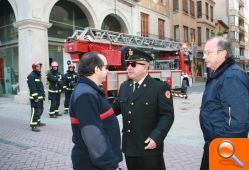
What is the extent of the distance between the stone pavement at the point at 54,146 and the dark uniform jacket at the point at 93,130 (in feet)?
9.21

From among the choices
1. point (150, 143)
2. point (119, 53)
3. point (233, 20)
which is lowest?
point (150, 143)

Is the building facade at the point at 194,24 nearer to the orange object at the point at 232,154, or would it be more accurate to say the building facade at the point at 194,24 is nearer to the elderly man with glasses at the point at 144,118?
the elderly man with glasses at the point at 144,118

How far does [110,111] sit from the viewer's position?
2.83 meters

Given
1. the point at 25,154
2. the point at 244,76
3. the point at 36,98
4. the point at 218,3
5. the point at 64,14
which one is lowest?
the point at 25,154

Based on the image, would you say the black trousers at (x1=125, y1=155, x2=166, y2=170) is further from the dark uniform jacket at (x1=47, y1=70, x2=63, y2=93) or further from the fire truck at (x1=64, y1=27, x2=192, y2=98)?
the dark uniform jacket at (x1=47, y1=70, x2=63, y2=93)

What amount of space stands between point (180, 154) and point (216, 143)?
4344mm

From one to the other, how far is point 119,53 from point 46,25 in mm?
4253

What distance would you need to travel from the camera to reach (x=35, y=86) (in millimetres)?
8945

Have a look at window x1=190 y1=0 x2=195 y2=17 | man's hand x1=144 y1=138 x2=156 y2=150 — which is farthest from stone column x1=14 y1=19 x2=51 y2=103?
window x1=190 y1=0 x2=195 y2=17

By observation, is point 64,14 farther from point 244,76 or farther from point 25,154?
point 244,76

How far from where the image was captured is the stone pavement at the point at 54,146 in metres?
5.67

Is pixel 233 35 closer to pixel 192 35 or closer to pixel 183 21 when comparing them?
pixel 192 35

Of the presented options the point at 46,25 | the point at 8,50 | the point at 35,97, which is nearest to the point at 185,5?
the point at 8,50

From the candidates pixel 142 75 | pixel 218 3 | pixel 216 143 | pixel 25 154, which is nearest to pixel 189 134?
pixel 25 154
